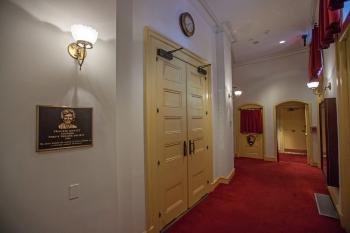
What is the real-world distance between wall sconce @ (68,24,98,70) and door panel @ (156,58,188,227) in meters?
1.07

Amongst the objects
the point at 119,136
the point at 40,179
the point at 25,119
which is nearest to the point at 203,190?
the point at 119,136

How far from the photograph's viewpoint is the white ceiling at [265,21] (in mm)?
3633

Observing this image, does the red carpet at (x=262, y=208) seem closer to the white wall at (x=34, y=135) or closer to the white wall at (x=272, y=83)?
the white wall at (x=34, y=135)

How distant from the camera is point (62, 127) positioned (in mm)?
1392

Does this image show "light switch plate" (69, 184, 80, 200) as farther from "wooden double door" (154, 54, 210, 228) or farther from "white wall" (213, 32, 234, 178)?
"white wall" (213, 32, 234, 178)

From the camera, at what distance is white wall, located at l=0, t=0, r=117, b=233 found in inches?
45.4

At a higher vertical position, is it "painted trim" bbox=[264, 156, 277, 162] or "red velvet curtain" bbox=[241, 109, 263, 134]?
"red velvet curtain" bbox=[241, 109, 263, 134]

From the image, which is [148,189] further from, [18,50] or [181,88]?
[18,50]

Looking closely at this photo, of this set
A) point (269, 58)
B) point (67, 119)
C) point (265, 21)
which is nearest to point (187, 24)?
point (265, 21)

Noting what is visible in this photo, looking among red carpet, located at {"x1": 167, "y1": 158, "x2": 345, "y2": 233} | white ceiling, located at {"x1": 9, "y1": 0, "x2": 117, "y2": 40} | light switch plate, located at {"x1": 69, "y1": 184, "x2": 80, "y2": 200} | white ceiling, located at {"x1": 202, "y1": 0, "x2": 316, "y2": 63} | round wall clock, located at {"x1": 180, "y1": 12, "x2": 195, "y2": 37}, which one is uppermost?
white ceiling, located at {"x1": 202, "y1": 0, "x2": 316, "y2": 63}

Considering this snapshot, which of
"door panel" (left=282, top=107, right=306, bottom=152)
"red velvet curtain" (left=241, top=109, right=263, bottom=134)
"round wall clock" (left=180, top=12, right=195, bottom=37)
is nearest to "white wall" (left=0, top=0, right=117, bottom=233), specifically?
"round wall clock" (left=180, top=12, right=195, bottom=37)

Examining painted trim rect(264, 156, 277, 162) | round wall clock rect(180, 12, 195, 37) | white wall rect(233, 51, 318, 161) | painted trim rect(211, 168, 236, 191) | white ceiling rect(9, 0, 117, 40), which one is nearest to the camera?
white ceiling rect(9, 0, 117, 40)

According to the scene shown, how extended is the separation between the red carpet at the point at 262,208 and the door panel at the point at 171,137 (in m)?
0.32

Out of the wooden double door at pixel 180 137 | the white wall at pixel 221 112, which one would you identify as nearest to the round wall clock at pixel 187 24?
the wooden double door at pixel 180 137
